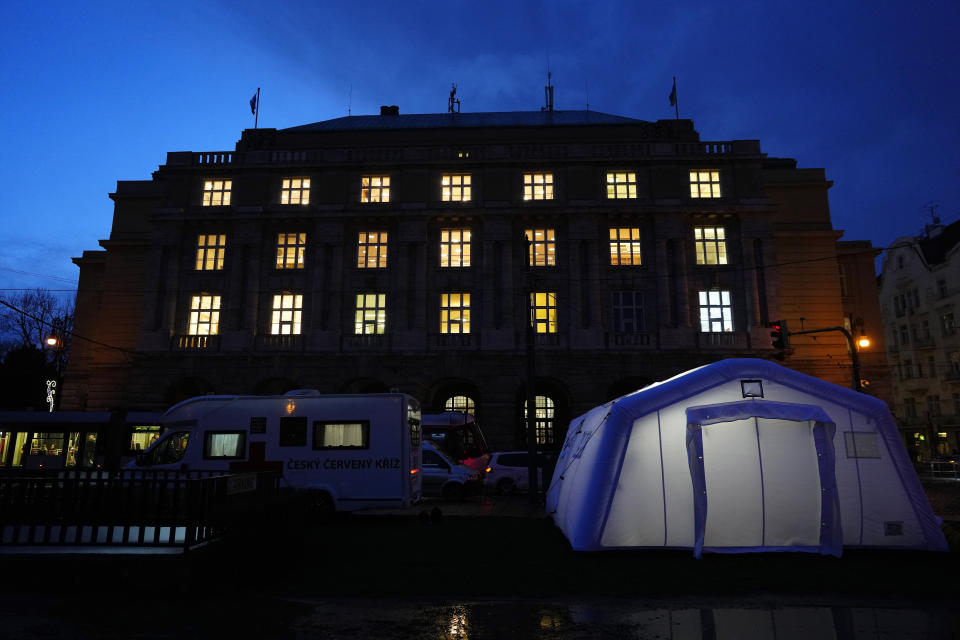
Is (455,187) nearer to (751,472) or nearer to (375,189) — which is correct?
(375,189)

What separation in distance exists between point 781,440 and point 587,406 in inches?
802

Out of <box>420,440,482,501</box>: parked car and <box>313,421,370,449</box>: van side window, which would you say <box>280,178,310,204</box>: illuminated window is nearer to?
<box>420,440,482,501</box>: parked car

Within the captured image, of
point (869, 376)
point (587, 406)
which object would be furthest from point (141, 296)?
point (869, 376)

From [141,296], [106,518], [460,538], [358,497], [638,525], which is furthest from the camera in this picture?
[141,296]

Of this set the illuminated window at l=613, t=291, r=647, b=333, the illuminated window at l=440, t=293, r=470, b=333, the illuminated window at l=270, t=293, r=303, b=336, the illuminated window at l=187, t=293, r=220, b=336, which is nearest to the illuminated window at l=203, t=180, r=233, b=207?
the illuminated window at l=187, t=293, r=220, b=336

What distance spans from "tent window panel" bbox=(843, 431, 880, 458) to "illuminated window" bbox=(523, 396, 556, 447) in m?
23.4

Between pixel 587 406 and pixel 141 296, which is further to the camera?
pixel 141 296

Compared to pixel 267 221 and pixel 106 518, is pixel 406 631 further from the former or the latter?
pixel 267 221

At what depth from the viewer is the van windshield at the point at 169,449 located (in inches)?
612

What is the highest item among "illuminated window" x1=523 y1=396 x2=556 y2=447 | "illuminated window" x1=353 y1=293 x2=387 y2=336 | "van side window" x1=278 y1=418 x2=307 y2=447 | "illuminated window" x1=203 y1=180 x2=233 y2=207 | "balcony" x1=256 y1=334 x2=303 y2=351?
"illuminated window" x1=203 y1=180 x2=233 y2=207

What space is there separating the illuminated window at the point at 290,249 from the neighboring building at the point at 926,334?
49.8 m

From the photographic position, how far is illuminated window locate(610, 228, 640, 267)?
32781mm

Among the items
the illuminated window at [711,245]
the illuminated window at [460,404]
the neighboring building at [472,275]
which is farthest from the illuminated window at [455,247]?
the illuminated window at [711,245]

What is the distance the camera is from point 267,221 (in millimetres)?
33969
